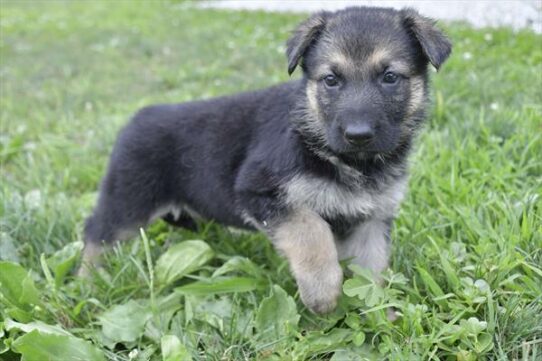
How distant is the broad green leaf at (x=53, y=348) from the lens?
2.37 metres

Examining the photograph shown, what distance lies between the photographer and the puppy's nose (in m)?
2.66

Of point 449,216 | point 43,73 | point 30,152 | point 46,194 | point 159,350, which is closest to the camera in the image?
point 159,350

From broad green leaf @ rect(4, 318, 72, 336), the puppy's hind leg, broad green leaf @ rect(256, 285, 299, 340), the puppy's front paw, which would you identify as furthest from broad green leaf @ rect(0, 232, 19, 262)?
the puppy's front paw

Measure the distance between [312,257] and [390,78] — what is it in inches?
38.7

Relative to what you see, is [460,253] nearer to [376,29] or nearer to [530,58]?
[376,29]

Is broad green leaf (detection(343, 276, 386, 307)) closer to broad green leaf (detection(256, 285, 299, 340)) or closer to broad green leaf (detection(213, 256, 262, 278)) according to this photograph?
broad green leaf (detection(256, 285, 299, 340))

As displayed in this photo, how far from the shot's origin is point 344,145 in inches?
110

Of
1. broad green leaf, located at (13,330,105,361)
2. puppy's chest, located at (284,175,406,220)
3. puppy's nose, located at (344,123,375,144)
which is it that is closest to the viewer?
broad green leaf, located at (13,330,105,361)

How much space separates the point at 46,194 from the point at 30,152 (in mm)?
1267

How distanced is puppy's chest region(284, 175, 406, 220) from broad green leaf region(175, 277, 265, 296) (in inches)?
18.4

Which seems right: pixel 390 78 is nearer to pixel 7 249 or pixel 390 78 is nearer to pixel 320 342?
pixel 320 342

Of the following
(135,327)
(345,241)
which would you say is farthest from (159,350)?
(345,241)

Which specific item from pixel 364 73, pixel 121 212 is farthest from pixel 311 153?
pixel 121 212

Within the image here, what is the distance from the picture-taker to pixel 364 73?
2.89 metres
